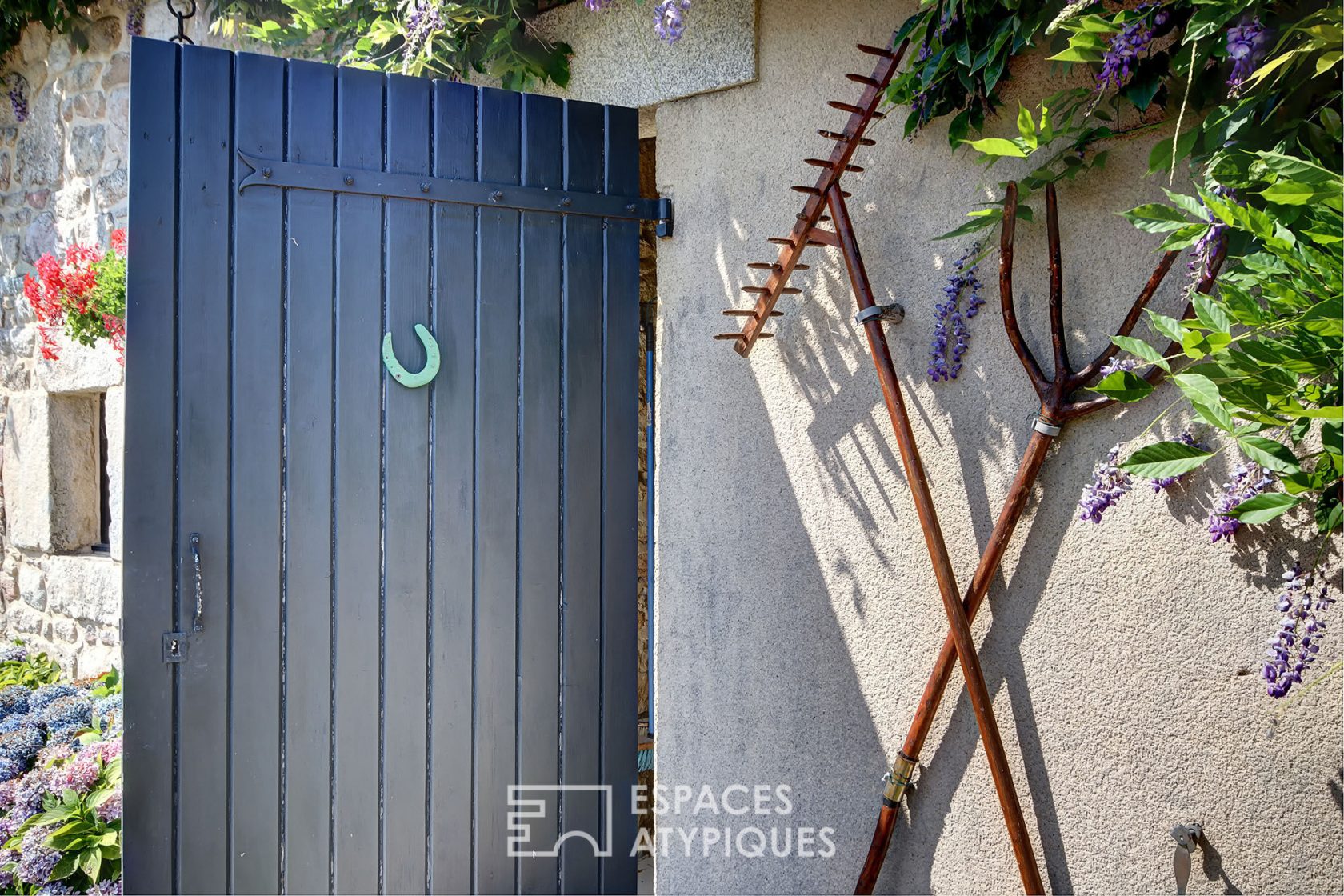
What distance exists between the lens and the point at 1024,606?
5.54ft

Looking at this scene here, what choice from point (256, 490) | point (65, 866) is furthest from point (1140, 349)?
point (65, 866)

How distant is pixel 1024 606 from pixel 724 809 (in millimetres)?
771

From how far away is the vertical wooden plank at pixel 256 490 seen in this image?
1.85m

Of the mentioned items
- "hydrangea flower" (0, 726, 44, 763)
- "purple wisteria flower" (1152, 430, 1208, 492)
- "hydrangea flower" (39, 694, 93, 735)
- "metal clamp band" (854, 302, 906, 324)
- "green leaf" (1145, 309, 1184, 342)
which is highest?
"metal clamp band" (854, 302, 906, 324)

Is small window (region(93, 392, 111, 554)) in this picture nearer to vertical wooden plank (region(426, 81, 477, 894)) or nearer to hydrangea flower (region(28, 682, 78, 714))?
hydrangea flower (region(28, 682, 78, 714))

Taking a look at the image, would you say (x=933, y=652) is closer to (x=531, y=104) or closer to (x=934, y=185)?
(x=934, y=185)

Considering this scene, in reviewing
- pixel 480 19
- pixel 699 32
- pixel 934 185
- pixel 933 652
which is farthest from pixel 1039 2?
pixel 480 19

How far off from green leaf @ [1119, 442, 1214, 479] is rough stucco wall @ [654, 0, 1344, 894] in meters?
0.42

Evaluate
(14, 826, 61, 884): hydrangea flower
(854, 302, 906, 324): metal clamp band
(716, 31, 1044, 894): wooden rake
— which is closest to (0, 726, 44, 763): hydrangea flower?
(14, 826, 61, 884): hydrangea flower

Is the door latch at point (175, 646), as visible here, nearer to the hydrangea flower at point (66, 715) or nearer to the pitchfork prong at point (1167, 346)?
the pitchfork prong at point (1167, 346)

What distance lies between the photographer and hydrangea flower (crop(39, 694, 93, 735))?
3.34 meters

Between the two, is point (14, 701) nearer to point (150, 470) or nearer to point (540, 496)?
point (150, 470)

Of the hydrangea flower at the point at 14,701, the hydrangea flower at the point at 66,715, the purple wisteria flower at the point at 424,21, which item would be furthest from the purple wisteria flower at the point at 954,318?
the hydrangea flower at the point at 14,701

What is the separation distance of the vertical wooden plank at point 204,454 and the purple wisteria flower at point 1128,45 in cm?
147
